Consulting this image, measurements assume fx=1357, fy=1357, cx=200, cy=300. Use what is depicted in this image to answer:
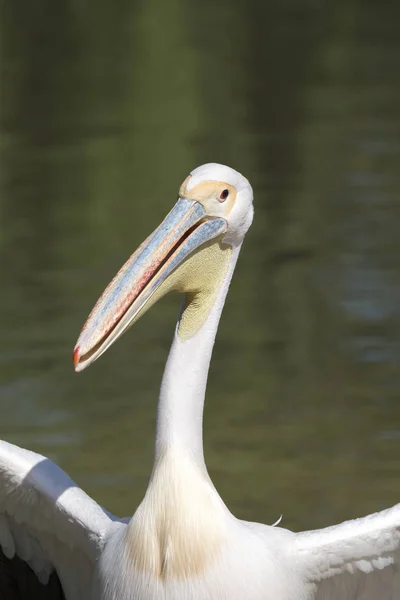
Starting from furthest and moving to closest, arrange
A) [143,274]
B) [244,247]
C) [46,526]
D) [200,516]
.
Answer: [244,247] → [46,526] → [200,516] → [143,274]

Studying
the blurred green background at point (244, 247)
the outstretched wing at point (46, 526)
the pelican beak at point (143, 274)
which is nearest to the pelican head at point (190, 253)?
the pelican beak at point (143, 274)

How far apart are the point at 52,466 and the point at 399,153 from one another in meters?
9.34

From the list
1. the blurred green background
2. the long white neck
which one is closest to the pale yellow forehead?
the long white neck

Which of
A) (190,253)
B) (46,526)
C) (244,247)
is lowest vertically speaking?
(244,247)

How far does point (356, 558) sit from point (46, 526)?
1.13m

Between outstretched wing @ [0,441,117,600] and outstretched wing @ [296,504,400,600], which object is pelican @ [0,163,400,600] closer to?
outstretched wing @ [296,504,400,600]

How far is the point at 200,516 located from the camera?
404 cm

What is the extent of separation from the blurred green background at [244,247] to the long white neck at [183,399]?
7.74 feet

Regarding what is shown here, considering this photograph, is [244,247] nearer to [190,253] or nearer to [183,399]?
[190,253]

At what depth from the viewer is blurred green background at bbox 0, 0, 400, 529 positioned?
7031 millimetres

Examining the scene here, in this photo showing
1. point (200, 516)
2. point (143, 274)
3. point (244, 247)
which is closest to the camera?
point (143, 274)

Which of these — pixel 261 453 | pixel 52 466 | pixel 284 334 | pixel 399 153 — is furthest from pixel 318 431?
pixel 399 153

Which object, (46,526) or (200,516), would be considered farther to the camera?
(46,526)

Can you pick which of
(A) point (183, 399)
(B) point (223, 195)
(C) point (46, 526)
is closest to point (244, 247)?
(C) point (46, 526)
